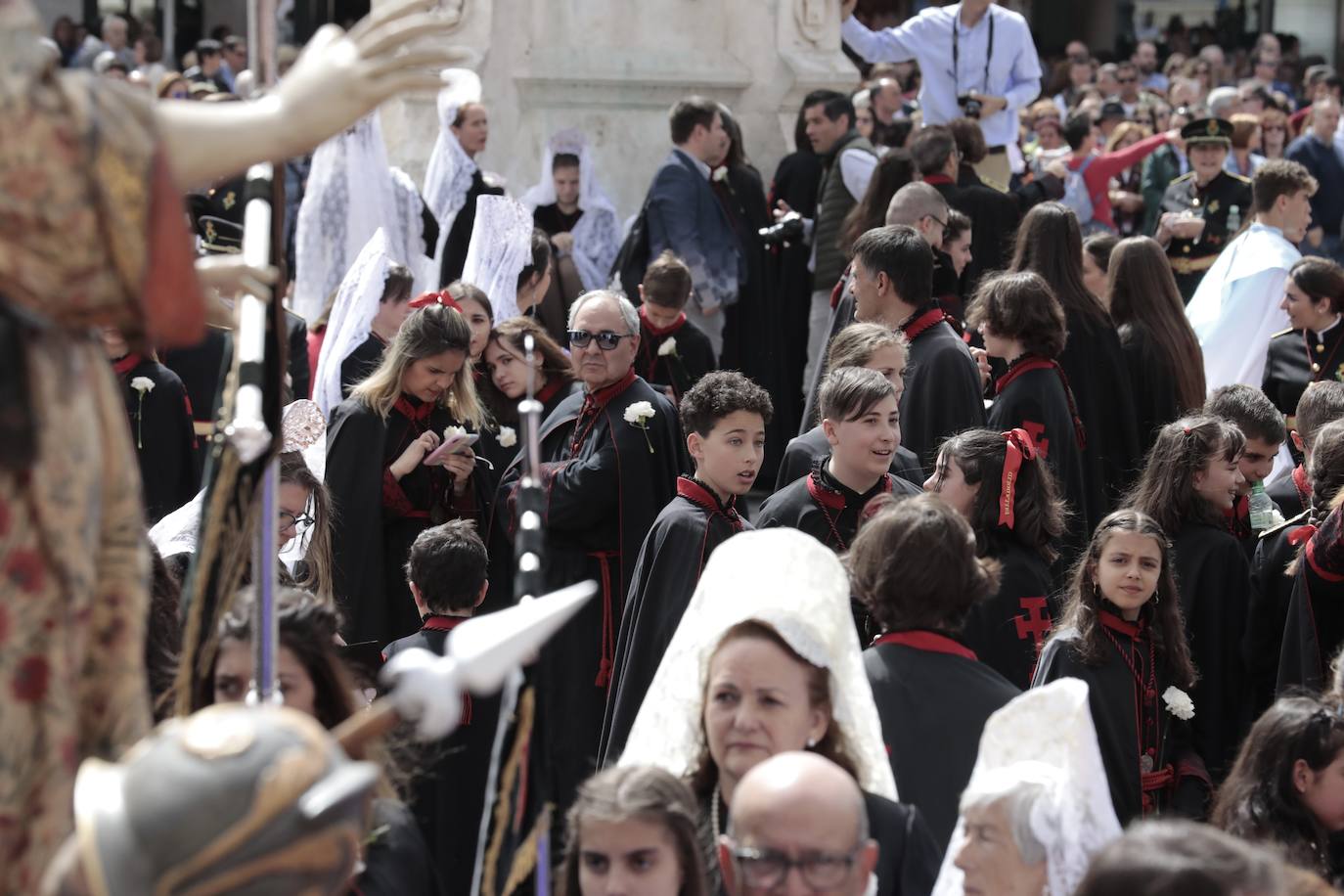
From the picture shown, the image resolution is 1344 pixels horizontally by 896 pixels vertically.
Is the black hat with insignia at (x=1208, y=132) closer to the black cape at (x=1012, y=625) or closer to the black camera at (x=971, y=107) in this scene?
the black camera at (x=971, y=107)

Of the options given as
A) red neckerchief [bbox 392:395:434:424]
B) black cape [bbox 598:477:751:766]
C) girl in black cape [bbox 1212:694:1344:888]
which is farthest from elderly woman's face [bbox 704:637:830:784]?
red neckerchief [bbox 392:395:434:424]

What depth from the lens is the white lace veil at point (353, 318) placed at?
7.78 metres

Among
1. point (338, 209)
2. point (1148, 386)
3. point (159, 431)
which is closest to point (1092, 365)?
point (1148, 386)

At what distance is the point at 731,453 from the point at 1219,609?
1.61 m

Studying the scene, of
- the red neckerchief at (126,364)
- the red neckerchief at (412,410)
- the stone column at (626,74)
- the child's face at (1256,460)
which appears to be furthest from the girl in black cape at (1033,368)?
the stone column at (626,74)

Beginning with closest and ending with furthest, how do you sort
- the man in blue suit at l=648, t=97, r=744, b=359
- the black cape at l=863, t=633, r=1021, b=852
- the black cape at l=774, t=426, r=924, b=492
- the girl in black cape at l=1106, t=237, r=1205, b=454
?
the black cape at l=863, t=633, r=1021, b=852 < the black cape at l=774, t=426, r=924, b=492 < the girl in black cape at l=1106, t=237, r=1205, b=454 < the man in blue suit at l=648, t=97, r=744, b=359

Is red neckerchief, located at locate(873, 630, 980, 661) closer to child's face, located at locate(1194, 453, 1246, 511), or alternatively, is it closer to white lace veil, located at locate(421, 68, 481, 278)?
child's face, located at locate(1194, 453, 1246, 511)

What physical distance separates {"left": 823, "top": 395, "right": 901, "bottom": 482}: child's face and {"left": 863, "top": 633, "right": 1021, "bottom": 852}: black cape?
1464 millimetres

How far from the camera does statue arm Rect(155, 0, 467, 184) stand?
214 centimetres

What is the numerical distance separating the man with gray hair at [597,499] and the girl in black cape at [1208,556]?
63.5 inches

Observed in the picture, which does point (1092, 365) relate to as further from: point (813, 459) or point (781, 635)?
point (781, 635)

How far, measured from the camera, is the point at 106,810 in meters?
1.89

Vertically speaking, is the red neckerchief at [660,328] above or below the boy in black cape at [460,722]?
above

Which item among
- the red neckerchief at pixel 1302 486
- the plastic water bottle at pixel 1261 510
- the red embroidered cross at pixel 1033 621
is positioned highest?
the red neckerchief at pixel 1302 486
